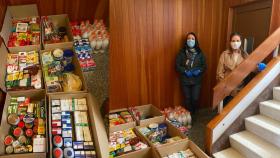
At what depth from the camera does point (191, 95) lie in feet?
8.54

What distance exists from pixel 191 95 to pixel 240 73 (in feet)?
2.85

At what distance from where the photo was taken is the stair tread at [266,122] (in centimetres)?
174

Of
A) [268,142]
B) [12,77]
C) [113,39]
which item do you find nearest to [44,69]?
[12,77]

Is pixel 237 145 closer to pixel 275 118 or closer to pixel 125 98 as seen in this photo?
pixel 275 118

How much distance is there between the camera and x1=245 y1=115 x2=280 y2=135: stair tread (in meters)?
1.74

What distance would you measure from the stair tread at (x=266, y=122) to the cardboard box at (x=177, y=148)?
1.85 ft

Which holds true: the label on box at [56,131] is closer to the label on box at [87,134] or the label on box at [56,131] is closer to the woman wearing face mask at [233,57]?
the label on box at [87,134]

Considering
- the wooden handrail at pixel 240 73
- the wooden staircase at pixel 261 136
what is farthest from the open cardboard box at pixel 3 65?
the wooden staircase at pixel 261 136

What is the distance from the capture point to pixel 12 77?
1642 millimetres

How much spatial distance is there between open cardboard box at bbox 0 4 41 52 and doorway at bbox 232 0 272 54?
1.98 m

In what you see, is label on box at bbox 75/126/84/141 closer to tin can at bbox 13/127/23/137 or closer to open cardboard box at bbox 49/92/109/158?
open cardboard box at bbox 49/92/109/158

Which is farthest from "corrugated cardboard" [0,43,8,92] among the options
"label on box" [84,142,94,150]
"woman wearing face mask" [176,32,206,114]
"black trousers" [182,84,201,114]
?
"black trousers" [182,84,201,114]

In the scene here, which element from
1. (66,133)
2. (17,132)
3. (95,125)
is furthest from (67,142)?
(17,132)

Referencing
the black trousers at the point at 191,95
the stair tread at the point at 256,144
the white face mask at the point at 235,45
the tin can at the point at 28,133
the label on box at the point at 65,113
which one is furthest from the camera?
the black trousers at the point at 191,95
